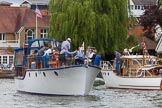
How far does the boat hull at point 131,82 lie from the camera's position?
48.6 m

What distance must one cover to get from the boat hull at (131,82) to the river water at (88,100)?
7.14 ft

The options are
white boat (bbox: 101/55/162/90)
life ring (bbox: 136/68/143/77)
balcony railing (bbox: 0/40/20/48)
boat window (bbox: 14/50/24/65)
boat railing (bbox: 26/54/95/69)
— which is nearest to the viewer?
boat railing (bbox: 26/54/95/69)

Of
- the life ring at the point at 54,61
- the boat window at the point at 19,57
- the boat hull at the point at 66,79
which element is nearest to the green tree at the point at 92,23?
the boat window at the point at 19,57

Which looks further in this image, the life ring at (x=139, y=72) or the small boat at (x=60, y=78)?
the life ring at (x=139, y=72)

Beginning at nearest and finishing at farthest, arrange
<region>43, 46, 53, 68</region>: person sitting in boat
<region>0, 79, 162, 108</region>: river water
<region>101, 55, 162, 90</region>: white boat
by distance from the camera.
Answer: <region>0, 79, 162, 108</region>: river water
<region>43, 46, 53, 68</region>: person sitting in boat
<region>101, 55, 162, 90</region>: white boat

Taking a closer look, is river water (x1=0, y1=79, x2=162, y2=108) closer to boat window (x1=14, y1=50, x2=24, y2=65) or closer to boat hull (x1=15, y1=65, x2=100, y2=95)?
boat hull (x1=15, y1=65, x2=100, y2=95)

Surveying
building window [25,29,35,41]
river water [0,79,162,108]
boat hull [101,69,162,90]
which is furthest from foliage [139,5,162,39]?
river water [0,79,162,108]

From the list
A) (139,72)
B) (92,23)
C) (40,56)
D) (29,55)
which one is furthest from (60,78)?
(92,23)

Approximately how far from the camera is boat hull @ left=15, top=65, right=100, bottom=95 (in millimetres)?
40438

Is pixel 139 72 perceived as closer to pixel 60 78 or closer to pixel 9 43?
pixel 60 78

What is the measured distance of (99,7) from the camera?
69.2 m

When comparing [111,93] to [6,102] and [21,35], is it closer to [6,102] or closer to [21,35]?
[6,102]

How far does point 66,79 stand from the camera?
4081 cm

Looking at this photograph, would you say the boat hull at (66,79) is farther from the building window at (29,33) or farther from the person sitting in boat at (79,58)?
the building window at (29,33)
